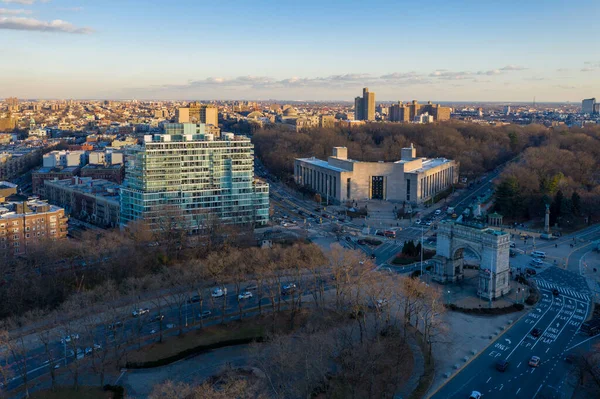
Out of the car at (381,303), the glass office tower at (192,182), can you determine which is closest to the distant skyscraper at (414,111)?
the glass office tower at (192,182)

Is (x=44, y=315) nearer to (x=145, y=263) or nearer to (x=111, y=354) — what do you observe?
(x=111, y=354)

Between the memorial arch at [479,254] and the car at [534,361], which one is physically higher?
the memorial arch at [479,254]

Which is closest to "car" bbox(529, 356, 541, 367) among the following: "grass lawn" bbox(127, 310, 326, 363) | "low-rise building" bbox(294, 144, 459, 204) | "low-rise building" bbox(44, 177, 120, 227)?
"grass lawn" bbox(127, 310, 326, 363)

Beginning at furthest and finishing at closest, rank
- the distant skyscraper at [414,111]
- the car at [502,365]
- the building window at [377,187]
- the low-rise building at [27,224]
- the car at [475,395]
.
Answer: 1. the distant skyscraper at [414,111]
2. the building window at [377,187]
3. the low-rise building at [27,224]
4. the car at [502,365]
5. the car at [475,395]

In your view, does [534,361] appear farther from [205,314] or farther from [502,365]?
[205,314]

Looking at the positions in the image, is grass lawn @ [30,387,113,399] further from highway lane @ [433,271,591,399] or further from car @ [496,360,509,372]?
car @ [496,360,509,372]

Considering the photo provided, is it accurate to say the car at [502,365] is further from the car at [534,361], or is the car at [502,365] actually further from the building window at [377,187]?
the building window at [377,187]

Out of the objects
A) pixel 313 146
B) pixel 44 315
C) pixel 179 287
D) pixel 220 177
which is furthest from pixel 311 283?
pixel 313 146
